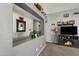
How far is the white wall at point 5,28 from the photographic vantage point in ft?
4.86

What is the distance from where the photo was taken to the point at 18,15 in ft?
11.5

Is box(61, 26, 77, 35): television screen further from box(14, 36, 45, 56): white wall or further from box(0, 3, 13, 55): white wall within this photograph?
box(0, 3, 13, 55): white wall

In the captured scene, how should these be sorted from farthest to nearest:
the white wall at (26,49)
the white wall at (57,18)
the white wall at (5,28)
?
the white wall at (57,18) → the white wall at (26,49) → the white wall at (5,28)

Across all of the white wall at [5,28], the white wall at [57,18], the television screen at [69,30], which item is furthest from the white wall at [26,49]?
the white wall at [57,18]

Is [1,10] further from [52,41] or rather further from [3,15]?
[52,41]

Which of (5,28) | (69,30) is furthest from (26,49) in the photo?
(69,30)

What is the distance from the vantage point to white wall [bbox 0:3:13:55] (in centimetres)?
148

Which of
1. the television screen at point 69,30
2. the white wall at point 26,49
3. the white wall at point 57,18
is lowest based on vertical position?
the white wall at point 26,49

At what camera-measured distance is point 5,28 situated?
1573mm

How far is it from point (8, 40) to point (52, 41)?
6.78 meters

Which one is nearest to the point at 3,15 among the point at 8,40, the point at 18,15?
the point at 8,40

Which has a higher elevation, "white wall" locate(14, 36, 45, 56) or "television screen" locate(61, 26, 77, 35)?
"television screen" locate(61, 26, 77, 35)

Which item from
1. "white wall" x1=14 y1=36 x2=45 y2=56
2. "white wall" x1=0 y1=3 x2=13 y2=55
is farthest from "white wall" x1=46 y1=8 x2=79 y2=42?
"white wall" x1=0 y1=3 x2=13 y2=55

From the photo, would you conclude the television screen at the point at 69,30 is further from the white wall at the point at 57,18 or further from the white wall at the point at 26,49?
the white wall at the point at 26,49
